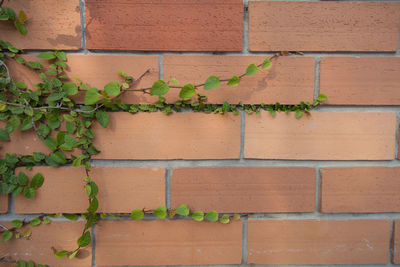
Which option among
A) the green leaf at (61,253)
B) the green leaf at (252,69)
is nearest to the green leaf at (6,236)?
the green leaf at (61,253)

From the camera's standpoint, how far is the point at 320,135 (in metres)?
0.63

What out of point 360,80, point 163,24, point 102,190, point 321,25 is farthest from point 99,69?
point 360,80

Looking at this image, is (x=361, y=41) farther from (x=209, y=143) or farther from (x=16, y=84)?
(x=16, y=84)

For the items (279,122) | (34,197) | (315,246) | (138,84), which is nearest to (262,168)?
(279,122)

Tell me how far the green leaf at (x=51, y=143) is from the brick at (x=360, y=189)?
2.37 ft

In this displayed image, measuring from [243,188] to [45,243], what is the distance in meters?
0.57

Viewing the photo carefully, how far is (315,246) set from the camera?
0.66 meters

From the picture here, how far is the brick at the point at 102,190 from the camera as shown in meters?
0.62

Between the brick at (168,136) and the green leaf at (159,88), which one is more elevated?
the green leaf at (159,88)

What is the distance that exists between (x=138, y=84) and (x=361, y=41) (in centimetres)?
60

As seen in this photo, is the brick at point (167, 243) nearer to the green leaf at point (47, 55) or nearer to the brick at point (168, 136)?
the brick at point (168, 136)

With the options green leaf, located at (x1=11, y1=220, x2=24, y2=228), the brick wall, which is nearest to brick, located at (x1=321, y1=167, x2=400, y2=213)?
the brick wall

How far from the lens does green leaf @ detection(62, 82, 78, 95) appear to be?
587 millimetres

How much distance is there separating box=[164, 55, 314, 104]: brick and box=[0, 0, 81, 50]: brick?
0.83 feet
